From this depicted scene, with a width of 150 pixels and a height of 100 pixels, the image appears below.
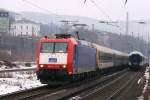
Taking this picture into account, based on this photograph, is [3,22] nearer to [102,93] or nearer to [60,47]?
[60,47]

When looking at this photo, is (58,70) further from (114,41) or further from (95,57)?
(114,41)

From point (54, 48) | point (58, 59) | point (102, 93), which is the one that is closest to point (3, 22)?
point (54, 48)

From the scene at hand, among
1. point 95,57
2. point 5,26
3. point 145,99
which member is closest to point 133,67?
point 95,57

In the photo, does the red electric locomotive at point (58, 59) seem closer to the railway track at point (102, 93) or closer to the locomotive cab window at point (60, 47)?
the locomotive cab window at point (60, 47)

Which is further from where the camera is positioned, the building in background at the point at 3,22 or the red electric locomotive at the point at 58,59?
the building in background at the point at 3,22

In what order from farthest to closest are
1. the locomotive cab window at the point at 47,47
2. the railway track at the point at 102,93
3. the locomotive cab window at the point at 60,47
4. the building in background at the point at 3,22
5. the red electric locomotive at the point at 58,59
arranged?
the building in background at the point at 3,22 < the locomotive cab window at the point at 47,47 < the locomotive cab window at the point at 60,47 < the red electric locomotive at the point at 58,59 < the railway track at the point at 102,93

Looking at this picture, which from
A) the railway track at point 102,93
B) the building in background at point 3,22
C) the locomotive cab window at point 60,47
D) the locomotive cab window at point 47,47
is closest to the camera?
the railway track at point 102,93

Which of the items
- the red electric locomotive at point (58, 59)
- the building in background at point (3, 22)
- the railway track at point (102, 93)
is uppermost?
the building in background at point (3, 22)

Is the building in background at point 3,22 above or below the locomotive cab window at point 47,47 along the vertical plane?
above

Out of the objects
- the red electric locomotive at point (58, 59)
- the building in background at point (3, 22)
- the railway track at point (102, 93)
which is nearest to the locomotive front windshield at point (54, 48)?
the red electric locomotive at point (58, 59)

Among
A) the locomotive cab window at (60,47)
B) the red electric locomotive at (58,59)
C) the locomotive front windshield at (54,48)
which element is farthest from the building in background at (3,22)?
the locomotive cab window at (60,47)

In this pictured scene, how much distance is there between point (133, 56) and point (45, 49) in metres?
39.6

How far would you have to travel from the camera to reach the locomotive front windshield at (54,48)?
24.4 m

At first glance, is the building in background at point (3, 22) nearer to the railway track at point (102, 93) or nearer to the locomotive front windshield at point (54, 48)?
the locomotive front windshield at point (54, 48)
